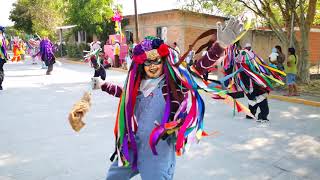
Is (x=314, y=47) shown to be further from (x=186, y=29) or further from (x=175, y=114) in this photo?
(x=175, y=114)

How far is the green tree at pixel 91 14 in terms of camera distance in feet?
74.4

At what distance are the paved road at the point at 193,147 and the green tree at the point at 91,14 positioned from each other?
49.9 feet

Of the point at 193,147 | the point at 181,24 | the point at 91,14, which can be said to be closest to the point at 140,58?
the point at 193,147

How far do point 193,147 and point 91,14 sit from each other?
749 inches

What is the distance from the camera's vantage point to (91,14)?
74.4 ft

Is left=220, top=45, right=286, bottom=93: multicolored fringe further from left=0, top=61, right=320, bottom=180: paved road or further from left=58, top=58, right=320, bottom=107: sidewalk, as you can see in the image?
left=58, top=58, right=320, bottom=107: sidewalk

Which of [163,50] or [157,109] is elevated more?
[163,50]

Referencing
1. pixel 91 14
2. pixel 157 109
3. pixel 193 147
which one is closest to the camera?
pixel 157 109

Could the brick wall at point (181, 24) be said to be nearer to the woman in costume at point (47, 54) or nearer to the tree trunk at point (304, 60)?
the woman in costume at point (47, 54)

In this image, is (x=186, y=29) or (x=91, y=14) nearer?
(x=186, y=29)

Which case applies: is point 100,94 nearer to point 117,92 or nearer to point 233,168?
point 233,168

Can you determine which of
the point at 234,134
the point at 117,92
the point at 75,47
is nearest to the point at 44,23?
the point at 75,47

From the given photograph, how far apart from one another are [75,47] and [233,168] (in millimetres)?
23250

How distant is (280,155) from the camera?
484 cm
